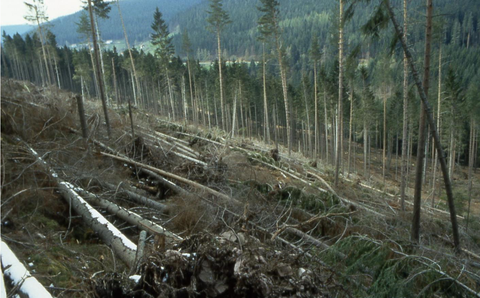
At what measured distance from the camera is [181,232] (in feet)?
14.9

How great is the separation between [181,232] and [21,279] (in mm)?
2249

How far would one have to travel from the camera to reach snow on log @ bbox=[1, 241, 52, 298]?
238 cm

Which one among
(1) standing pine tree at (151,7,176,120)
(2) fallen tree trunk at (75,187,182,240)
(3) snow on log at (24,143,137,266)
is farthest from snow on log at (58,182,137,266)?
(1) standing pine tree at (151,7,176,120)

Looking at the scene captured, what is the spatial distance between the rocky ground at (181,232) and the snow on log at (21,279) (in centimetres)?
7

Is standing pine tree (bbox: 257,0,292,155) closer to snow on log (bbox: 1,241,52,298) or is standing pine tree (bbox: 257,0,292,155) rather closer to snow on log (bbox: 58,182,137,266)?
snow on log (bbox: 58,182,137,266)

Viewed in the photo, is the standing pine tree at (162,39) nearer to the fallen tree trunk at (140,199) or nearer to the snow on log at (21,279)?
the fallen tree trunk at (140,199)

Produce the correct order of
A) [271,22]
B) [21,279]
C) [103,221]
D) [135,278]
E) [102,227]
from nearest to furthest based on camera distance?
[135,278], [21,279], [102,227], [103,221], [271,22]

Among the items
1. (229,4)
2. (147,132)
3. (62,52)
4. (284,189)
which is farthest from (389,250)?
(229,4)

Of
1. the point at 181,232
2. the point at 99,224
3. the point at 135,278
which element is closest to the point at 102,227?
the point at 99,224

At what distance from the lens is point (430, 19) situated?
20.3 ft

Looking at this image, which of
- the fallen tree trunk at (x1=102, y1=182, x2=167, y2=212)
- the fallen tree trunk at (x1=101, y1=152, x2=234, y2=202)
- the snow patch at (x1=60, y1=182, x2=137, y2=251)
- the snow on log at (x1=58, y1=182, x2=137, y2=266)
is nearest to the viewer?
the snow on log at (x1=58, y1=182, x2=137, y2=266)

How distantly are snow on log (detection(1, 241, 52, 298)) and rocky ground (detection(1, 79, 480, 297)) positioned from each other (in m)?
0.07

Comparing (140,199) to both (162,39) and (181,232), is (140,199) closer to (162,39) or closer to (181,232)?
(181,232)

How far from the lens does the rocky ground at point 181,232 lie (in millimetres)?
2182
